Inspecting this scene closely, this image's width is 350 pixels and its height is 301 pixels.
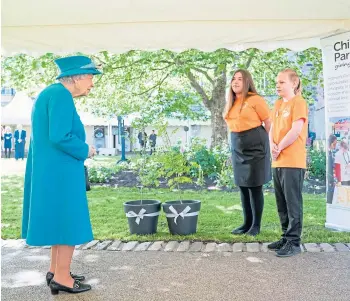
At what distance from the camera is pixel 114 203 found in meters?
8.30

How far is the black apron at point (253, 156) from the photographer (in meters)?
5.14

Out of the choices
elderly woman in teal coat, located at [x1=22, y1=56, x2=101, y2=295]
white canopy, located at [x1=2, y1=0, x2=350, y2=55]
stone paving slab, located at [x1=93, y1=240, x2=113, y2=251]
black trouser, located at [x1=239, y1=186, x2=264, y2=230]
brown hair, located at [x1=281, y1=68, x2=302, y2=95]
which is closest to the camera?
elderly woman in teal coat, located at [x1=22, y1=56, x2=101, y2=295]

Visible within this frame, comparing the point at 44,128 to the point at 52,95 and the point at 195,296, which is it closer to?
the point at 52,95

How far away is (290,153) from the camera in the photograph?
14.9 ft

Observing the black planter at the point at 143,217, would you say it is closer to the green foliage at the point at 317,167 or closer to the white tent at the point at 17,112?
the green foliage at the point at 317,167

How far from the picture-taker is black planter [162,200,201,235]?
5289mm

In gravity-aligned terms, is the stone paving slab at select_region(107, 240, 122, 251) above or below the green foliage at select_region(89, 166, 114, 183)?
below

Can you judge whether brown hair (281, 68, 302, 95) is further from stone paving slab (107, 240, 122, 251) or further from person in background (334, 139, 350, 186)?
stone paving slab (107, 240, 122, 251)

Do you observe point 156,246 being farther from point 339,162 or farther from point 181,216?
point 339,162

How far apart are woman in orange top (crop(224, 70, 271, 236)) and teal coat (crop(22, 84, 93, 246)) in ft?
7.36

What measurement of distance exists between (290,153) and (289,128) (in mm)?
238

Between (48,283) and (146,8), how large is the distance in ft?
9.24

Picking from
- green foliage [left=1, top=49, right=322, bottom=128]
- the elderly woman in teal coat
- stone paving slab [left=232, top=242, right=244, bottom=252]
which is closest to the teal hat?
the elderly woman in teal coat

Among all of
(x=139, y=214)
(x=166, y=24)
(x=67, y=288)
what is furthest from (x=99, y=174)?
(x=67, y=288)
